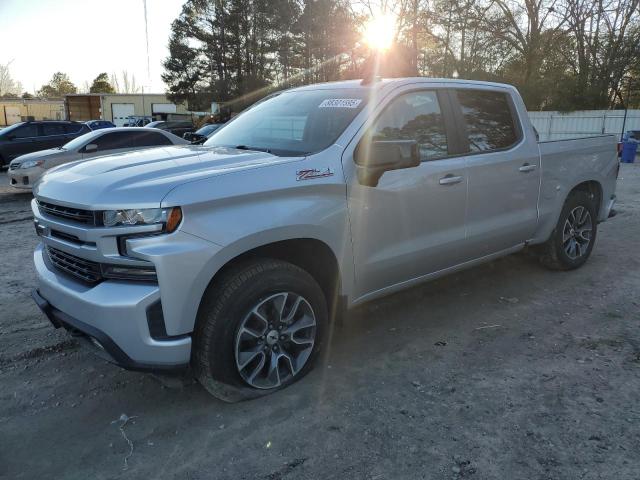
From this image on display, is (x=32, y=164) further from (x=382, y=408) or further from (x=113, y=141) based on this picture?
(x=382, y=408)

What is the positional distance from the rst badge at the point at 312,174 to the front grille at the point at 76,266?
121 cm

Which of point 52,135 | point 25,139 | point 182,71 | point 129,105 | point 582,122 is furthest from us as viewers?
point 129,105

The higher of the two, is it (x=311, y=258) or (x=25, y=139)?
(x=25, y=139)

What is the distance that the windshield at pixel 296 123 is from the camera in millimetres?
3486

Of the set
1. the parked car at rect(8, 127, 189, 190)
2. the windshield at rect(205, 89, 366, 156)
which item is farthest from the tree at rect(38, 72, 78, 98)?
the windshield at rect(205, 89, 366, 156)

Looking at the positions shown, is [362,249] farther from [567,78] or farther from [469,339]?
[567,78]

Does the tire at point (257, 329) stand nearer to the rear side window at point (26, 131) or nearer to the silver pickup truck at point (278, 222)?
the silver pickup truck at point (278, 222)

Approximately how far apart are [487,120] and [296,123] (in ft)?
5.63

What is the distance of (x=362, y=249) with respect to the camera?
339cm

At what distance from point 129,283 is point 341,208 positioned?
4.33ft

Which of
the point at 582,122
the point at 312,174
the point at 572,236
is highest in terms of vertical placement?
the point at 582,122

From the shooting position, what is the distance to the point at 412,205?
363cm

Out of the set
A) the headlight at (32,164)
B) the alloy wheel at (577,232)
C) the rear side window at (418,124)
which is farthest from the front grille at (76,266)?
the headlight at (32,164)

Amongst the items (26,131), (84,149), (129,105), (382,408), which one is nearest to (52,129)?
(26,131)
